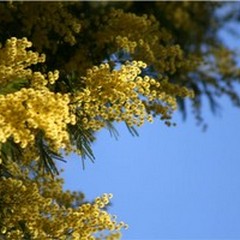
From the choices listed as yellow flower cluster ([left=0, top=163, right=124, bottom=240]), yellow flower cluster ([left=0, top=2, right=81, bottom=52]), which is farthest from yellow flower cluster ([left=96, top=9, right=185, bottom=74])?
yellow flower cluster ([left=0, top=163, right=124, bottom=240])

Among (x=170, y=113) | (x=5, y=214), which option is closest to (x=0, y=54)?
(x=5, y=214)

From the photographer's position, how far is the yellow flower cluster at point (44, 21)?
3158 mm

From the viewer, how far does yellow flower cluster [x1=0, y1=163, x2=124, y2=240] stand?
2527 millimetres

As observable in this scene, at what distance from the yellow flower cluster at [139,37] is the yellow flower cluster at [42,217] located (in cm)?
97

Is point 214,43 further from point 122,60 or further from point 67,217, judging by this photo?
point 67,217

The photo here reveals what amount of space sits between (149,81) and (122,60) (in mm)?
484

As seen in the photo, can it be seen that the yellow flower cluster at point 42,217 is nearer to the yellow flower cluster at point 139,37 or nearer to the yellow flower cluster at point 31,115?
the yellow flower cluster at point 31,115

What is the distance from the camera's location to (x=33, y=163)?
3156mm

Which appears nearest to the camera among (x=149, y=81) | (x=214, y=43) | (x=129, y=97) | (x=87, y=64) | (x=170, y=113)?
(x=129, y=97)

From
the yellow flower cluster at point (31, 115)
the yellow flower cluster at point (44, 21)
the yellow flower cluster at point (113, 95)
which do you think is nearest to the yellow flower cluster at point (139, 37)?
the yellow flower cluster at point (44, 21)

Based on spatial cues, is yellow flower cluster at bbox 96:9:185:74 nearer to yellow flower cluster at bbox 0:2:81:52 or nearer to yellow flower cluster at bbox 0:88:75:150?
yellow flower cluster at bbox 0:2:81:52

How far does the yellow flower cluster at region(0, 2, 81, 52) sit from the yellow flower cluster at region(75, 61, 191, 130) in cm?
69

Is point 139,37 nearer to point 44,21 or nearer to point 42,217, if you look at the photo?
point 44,21

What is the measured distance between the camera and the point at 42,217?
104 inches
